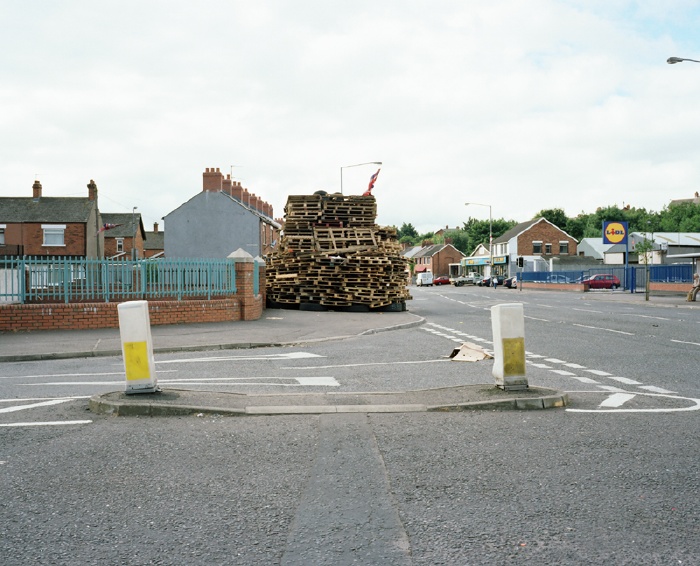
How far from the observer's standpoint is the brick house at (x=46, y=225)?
56156mm

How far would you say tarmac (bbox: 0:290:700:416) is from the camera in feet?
22.1

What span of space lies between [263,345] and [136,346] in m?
8.04

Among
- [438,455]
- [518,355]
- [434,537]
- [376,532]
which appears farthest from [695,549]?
[518,355]

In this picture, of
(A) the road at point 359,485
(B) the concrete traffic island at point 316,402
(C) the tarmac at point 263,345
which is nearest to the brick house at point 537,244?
(C) the tarmac at point 263,345

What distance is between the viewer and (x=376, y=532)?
11.8 feet

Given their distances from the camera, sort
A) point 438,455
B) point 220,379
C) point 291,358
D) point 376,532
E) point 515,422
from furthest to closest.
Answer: point 291,358, point 220,379, point 515,422, point 438,455, point 376,532

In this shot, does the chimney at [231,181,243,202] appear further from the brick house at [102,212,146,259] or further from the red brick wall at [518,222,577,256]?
the red brick wall at [518,222,577,256]

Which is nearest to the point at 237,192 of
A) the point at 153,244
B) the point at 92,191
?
the point at 92,191

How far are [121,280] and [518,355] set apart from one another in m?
14.4

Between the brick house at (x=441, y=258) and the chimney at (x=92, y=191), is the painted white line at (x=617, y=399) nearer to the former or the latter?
the chimney at (x=92, y=191)

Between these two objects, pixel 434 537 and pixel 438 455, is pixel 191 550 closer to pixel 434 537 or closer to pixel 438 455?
pixel 434 537

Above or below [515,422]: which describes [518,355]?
above

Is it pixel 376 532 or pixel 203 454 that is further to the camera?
pixel 203 454

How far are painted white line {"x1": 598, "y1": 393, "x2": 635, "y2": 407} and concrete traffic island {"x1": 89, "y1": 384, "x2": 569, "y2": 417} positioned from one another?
19.5 inches
